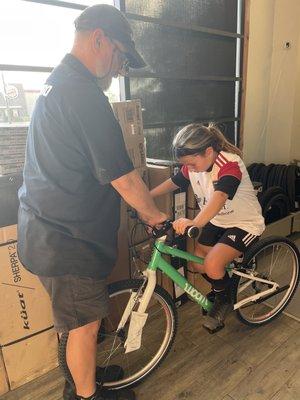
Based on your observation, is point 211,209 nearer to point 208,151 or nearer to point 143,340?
point 208,151

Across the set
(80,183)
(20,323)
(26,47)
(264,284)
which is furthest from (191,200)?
(26,47)

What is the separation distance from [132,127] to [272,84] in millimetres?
2471

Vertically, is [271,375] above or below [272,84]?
below

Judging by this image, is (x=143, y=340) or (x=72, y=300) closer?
(x=72, y=300)

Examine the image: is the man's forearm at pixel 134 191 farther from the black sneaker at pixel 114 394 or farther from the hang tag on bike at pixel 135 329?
the black sneaker at pixel 114 394

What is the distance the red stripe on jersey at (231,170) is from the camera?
147 centimetres

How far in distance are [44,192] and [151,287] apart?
0.65 m

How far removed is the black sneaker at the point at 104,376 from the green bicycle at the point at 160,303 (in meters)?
0.03

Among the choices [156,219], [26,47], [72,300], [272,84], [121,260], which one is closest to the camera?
[72,300]

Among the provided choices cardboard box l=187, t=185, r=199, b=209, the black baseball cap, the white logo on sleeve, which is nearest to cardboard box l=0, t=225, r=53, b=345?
the white logo on sleeve

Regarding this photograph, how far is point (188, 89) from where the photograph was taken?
9.49 feet

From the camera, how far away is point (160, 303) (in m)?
1.61

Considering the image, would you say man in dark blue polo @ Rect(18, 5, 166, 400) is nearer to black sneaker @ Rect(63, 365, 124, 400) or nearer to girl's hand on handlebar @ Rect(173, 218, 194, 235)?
girl's hand on handlebar @ Rect(173, 218, 194, 235)

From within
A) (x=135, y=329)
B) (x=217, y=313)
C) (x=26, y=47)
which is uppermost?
(x=26, y=47)
